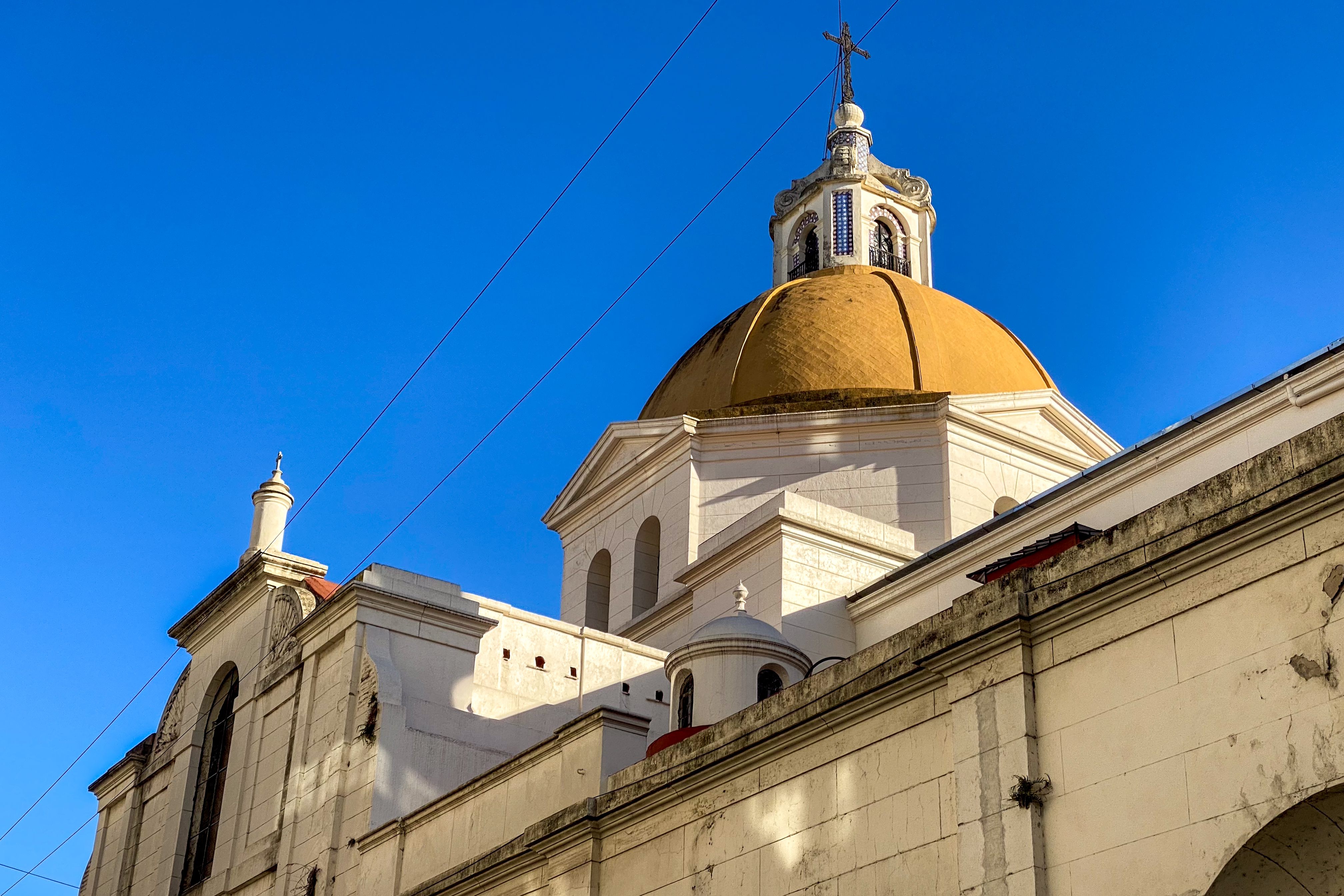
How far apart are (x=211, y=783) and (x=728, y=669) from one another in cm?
1083

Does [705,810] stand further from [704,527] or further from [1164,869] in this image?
[704,527]

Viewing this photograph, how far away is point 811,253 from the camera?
Answer: 3647 cm

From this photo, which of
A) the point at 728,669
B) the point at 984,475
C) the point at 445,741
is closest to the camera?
the point at 728,669

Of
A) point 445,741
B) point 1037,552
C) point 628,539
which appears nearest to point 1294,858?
point 1037,552

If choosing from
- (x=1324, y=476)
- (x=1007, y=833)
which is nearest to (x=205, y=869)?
(x=1007, y=833)

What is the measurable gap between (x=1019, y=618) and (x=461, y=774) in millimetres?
11190

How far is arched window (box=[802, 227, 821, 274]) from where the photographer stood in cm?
3600

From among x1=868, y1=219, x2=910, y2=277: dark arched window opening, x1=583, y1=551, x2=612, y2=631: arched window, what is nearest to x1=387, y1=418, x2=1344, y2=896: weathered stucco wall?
x1=583, y1=551, x2=612, y2=631: arched window

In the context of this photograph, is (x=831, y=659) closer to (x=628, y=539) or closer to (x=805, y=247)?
(x=628, y=539)

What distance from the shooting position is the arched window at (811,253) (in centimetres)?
3600

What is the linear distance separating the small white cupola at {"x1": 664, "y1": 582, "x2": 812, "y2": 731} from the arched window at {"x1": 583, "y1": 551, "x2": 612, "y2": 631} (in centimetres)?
1102

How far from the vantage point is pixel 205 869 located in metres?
24.1

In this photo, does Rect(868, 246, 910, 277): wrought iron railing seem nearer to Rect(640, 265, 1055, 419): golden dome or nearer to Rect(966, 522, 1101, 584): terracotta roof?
Rect(640, 265, 1055, 419): golden dome

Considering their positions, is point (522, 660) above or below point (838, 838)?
above
